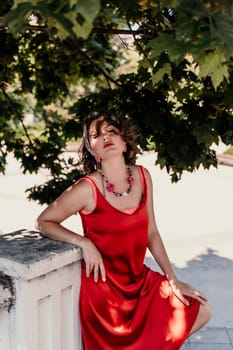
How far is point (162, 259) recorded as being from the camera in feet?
8.95

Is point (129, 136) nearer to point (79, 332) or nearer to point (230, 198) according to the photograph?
point (79, 332)

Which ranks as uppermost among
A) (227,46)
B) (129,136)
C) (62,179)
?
(227,46)

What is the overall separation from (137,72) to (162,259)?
130cm

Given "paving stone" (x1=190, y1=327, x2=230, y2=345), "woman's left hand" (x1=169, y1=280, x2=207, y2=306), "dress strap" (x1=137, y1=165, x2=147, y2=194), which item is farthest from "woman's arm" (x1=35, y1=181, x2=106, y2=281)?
"paving stone" (x1=190, y1=327, x2=230, y2=345)

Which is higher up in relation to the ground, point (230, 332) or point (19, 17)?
point (19, 17)

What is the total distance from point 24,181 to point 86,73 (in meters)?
8.28

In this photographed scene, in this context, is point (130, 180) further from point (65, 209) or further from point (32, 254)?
point (32, 254)

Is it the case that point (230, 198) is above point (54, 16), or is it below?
below

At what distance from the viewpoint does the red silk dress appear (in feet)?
7.69

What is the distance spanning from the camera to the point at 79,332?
237 centimetres

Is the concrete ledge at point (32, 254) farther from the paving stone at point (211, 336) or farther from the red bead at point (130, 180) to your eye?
the paving stone at point (211, 336)

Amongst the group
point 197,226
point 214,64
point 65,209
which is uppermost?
point 214,64

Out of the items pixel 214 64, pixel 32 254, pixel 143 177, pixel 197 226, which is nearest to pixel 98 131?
pixel 143 177

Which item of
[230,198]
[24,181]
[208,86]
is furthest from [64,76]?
[24,181]
